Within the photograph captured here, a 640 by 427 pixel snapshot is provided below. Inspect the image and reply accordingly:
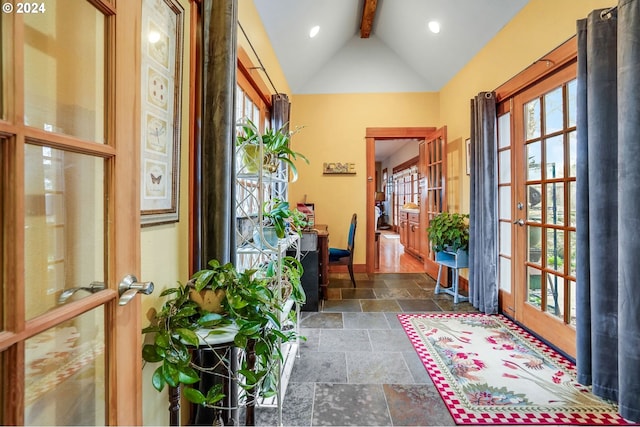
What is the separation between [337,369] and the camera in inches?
77.9

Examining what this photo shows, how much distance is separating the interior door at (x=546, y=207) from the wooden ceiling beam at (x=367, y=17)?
2166 mm

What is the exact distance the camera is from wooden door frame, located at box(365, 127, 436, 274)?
461 cm

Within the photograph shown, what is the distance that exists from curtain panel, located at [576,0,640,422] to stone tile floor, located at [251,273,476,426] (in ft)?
3.06

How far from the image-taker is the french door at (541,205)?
212 cm

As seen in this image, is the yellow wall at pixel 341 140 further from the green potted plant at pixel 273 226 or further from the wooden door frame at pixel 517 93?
the green potted plant at pixel 273 226

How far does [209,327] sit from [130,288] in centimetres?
41

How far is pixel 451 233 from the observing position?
3.29 metres

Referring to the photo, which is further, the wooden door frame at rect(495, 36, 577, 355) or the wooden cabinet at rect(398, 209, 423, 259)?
the wooden cabinet at rect(398, 209, 423, 259)

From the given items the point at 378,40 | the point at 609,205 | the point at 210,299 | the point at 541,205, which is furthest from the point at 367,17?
the point at 210,299

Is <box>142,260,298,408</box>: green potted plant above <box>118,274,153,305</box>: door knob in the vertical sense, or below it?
below

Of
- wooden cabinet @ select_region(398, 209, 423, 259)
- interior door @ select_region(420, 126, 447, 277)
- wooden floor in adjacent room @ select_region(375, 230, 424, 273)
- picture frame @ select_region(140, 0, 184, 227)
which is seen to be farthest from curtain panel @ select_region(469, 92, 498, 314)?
picture frame @ select_region(140, 0, 184, 227)

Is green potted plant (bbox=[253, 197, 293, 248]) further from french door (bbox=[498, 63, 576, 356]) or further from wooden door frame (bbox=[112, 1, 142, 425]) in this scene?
french door (bbox=[498, 63, 576, 356])

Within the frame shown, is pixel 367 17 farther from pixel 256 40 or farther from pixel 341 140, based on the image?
pixel 256 40

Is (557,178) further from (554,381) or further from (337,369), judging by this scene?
(337,369)
